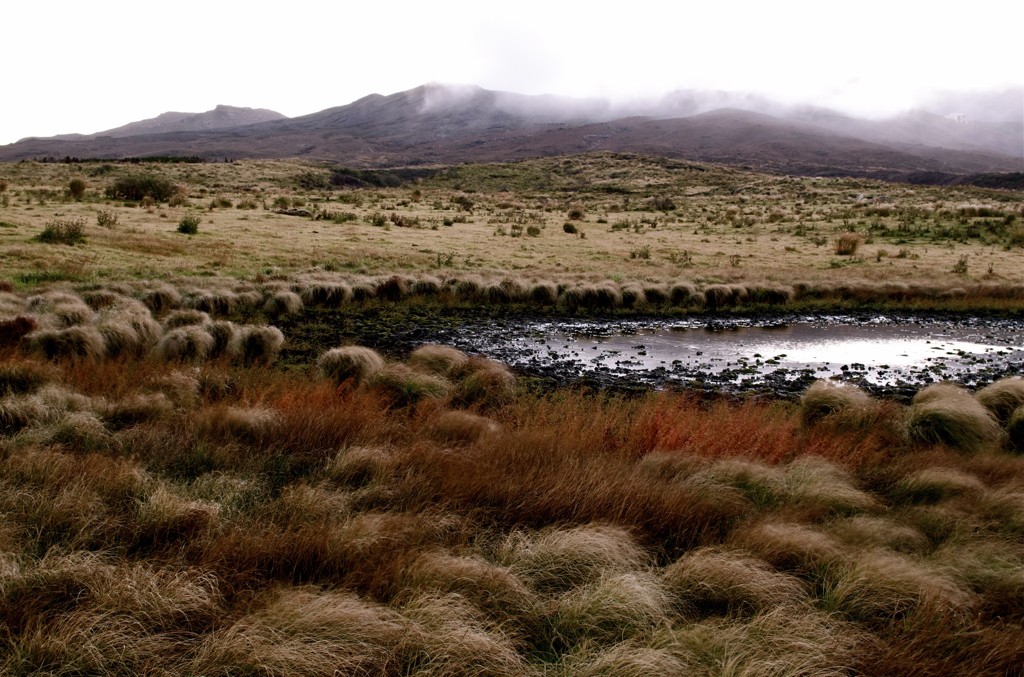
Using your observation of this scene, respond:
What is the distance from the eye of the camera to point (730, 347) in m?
13.5

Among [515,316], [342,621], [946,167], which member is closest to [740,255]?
[515,316]

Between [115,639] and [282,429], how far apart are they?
10.3 feet

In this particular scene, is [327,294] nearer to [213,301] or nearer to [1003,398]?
[213,301]

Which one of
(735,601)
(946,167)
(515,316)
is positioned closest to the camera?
(735,601)

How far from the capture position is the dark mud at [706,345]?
36.1 ft

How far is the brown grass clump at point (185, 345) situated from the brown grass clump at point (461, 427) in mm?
5282

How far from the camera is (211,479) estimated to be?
483 centimetres

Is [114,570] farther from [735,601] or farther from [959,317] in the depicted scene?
[959,317]

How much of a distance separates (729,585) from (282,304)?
1335 cm

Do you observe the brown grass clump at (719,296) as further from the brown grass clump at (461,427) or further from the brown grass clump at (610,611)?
the brown grass clump at (610,611)

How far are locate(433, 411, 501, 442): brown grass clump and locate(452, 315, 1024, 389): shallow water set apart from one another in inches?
169

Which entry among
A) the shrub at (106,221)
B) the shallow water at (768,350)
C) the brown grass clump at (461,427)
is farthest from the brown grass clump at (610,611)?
the shrub at (106,221)

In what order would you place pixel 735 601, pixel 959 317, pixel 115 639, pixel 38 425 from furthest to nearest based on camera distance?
1. pixel 959 317
2. pixel 38 425
3. pixel 735 601
4. pixel 115 639

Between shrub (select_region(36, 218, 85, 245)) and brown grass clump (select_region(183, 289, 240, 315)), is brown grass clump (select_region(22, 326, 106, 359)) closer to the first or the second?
brown grass clump (select_region(183, 289, 240, 315))
